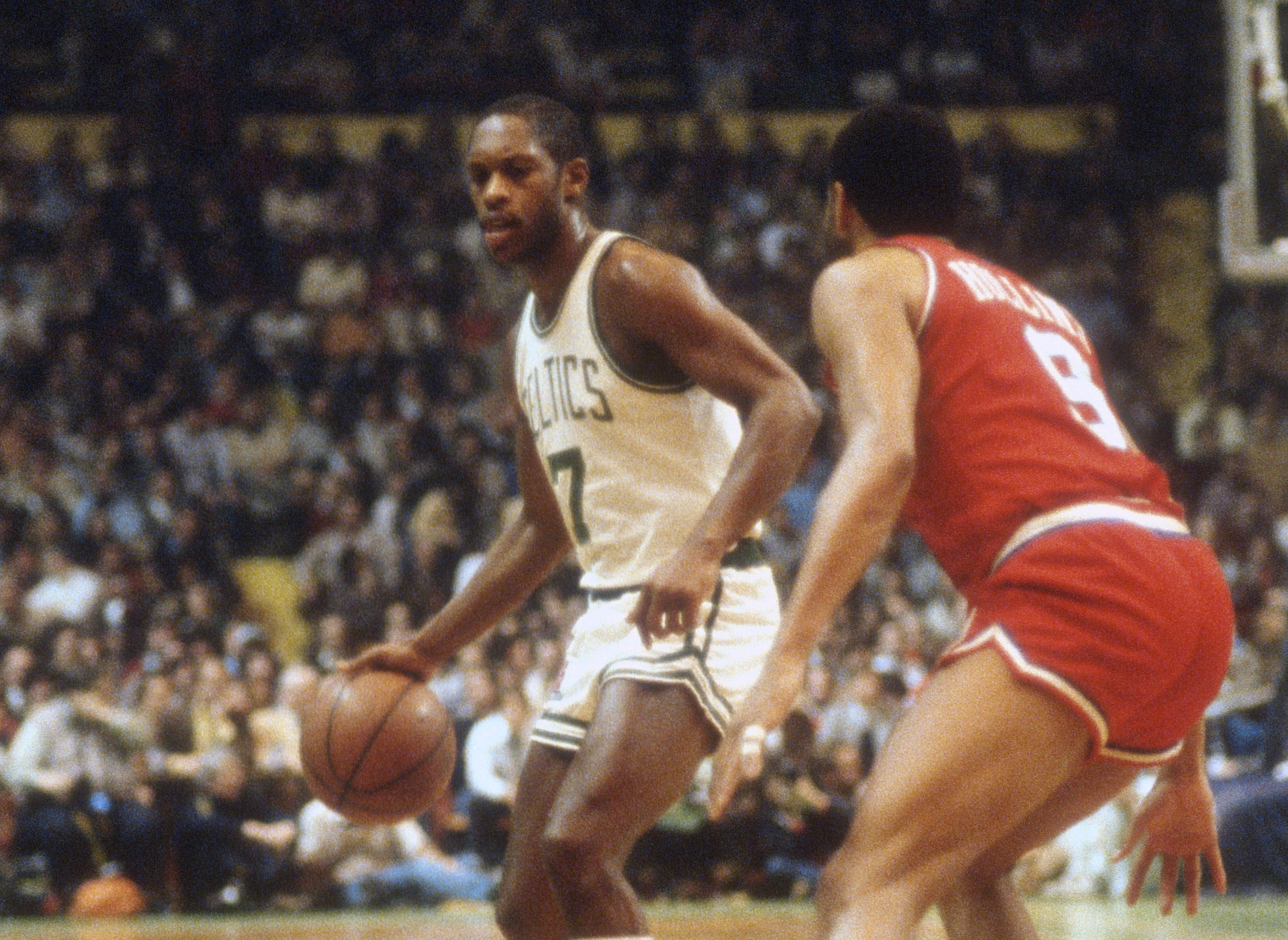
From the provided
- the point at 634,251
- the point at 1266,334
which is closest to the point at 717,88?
the point at 1266,334

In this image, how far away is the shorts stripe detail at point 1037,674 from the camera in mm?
2457

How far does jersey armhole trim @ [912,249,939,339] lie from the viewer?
8.68 ft

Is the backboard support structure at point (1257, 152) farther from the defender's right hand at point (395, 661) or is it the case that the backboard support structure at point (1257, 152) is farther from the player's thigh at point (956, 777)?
the player's thigh at point (956, 777)

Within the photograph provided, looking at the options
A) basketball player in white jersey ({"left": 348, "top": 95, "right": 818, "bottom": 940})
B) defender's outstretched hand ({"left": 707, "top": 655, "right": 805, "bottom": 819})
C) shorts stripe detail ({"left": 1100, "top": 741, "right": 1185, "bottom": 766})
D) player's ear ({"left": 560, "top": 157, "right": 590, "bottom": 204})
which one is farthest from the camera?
player's ear ({"left": 560, "top": 157, "right": 590, "bottom": 204})

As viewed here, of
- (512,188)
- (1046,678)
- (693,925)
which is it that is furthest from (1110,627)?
(693,925)

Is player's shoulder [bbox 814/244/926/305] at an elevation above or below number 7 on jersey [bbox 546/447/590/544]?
above

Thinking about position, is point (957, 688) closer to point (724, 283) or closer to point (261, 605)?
point (261, 605)

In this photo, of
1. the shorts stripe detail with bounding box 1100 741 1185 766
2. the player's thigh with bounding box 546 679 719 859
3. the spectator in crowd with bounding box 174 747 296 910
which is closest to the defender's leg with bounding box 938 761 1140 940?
the shorts stripe detail with bounding box 1100 741 1185 766

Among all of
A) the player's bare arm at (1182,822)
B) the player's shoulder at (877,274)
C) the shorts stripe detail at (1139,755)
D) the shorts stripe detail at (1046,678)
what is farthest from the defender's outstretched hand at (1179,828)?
the player's shoulder at (877,274)

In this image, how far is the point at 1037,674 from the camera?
2.46m

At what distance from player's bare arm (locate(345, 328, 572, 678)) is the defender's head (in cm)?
39

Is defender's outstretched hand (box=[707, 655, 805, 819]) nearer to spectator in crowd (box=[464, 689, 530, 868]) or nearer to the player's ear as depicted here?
the player's ear

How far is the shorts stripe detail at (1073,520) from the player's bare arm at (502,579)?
1.70 meters

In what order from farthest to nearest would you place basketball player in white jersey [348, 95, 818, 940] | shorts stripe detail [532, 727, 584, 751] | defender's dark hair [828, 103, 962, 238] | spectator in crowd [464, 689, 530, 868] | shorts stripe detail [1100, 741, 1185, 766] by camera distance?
1. spectator in crowd [464, 689, 530, 868]
2. shorts stripe detail [532, 727, 584, 751]
3. basketball player in white jersey [348, 95, 818, 940]
4. defender's dark hair [828, 103, 962, 238]
5. shorts stripe detail [1100, 741, 1185, 766]
